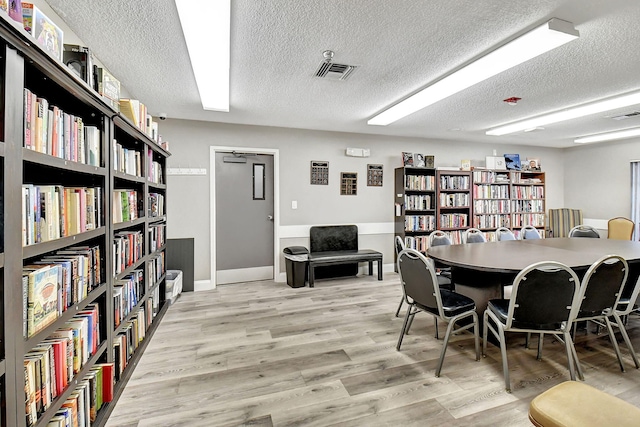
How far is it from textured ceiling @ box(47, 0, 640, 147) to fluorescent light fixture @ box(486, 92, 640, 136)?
171mm

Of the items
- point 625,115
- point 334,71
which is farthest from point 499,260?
point 625,115

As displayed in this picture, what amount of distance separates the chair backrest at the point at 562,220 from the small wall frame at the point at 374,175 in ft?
13.4

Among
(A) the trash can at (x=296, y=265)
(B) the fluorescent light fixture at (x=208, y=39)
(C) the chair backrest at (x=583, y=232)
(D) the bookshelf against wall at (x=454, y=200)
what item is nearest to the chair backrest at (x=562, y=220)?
(C) the chair backrest at (x=583, y=232)

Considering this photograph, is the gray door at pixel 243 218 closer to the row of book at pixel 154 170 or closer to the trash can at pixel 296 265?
the trash can at pixel 296 265

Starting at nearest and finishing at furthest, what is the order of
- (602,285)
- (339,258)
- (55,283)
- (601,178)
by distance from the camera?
1. (55,283)
2. (602,285)
3. (339,258)
4. (601,178)

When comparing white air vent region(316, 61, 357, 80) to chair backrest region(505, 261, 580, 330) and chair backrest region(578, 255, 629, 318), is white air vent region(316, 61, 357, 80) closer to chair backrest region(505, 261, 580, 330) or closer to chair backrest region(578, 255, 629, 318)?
chair backrest region(505, 261, 580, 330)

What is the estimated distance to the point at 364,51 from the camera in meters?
2.33

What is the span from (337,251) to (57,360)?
386cm

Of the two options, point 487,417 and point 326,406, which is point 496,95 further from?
point 326,406

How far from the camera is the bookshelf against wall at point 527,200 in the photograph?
5.95 metres

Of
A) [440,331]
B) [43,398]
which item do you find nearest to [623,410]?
[440,331]

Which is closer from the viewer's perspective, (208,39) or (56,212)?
(56,212)

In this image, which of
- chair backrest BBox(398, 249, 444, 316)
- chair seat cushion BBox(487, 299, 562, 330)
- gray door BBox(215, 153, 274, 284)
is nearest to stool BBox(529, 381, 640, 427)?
chair seat cushion BBox(487, 299, 562, 330)

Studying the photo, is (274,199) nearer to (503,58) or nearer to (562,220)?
(503,58)
